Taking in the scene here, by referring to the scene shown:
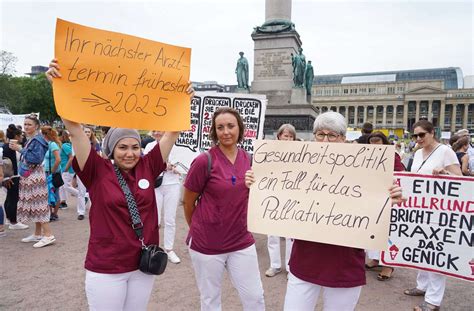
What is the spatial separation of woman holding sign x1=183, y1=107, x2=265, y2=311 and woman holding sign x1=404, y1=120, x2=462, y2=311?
7.62ft

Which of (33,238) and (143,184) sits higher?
(143,184)

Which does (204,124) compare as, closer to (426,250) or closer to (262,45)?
(426,250)

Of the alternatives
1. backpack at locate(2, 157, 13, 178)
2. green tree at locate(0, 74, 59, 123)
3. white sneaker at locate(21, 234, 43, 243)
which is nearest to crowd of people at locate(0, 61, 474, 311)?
white sneaker at locate(21, 234, 43, 243)

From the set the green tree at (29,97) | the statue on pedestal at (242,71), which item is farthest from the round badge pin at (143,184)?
the green tree at (29,97)

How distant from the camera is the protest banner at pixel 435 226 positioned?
151 inches

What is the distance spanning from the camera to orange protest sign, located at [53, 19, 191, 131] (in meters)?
2.31

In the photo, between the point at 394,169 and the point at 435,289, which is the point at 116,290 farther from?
the point at 394,169

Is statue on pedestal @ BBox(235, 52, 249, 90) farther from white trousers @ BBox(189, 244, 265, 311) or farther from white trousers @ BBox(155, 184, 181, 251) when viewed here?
white trousers @ BBox(189, 244, 265, 311)

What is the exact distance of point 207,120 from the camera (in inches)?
233

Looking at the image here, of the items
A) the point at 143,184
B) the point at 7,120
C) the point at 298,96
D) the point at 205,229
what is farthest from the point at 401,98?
the point at 143,184

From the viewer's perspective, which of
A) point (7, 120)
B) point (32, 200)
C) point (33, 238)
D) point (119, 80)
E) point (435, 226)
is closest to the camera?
point (119, 80)

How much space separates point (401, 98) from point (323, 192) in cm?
10637

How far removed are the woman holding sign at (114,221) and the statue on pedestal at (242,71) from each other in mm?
17798

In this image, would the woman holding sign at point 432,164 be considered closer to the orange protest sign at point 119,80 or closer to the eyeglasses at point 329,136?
the eyeglasses at point 329,136
